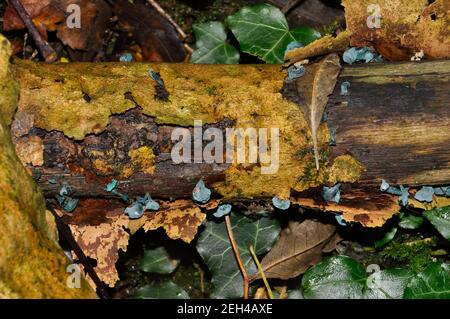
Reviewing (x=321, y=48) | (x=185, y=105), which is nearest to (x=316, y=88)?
(x=321, y=48)

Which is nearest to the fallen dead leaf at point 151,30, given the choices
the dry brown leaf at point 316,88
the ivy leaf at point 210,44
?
the ivy leaf at point 210,44

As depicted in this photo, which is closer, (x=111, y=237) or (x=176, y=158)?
(x=176, y=158)

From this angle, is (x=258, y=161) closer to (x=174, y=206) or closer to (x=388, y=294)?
(x=174, y=206)

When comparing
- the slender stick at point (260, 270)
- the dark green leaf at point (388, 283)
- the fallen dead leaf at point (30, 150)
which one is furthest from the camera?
the slender stick at point (260, 270)

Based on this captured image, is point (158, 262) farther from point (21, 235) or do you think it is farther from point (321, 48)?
point (321, 48)

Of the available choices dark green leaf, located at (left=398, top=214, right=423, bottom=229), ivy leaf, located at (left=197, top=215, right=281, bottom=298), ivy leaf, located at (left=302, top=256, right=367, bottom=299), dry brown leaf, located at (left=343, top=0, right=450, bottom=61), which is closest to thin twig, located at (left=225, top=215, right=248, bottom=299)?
ivy leaf, located at (left=197, top=215, right=281, bottom=298)

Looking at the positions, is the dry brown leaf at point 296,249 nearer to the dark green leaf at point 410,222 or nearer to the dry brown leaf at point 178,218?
the dark green leaf at point 410,222

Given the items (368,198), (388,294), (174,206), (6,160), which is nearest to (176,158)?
(174,206)
